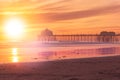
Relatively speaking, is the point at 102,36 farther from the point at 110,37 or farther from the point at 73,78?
the point at 73,78

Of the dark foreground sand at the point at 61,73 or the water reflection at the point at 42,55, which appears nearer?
the dark foreground sand at the point at 61,73

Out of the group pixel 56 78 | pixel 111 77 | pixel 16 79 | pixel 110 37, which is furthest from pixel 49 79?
pixel 110 37

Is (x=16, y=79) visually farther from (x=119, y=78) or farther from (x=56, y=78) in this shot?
(x=119, y=78)

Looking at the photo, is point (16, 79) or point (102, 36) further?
point (102, 36)

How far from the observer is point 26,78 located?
17.5m

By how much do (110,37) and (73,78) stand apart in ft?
586

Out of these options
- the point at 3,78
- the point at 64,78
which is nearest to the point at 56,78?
the point at 64,78

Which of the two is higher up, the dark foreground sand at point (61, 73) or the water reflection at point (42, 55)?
the dark foreground sand at point (61, 73)

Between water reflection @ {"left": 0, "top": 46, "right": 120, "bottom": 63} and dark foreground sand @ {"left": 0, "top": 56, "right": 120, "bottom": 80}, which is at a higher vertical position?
dark foreground sand @ {"left": 0, "top": 56, "right": 120, "bottom": 80}

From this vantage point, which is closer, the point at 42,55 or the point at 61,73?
the point at 61,73

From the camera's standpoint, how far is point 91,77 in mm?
17500

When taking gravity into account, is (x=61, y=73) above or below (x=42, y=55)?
above

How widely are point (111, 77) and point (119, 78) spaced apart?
575 mm

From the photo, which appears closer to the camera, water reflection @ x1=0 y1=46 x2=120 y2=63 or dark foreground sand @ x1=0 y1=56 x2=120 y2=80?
dark foreground sand @ x1=0 y1=56 x2=120 y2=80
